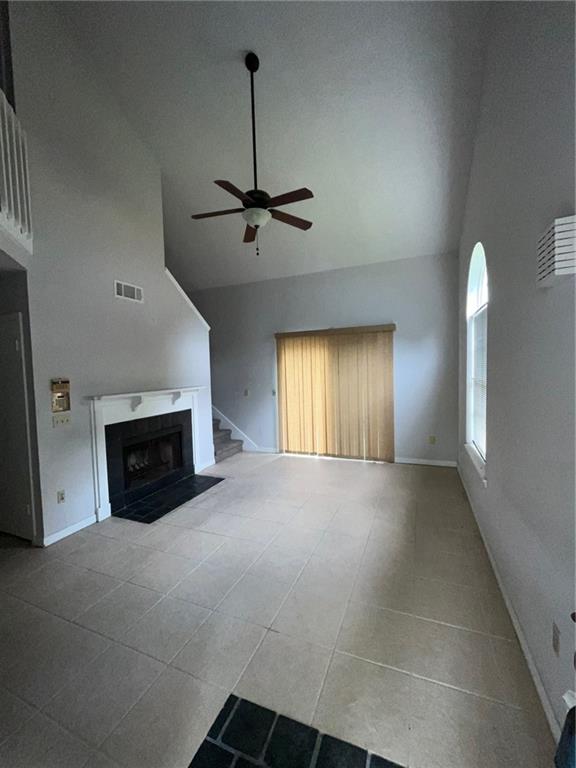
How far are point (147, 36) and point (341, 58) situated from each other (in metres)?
1.81

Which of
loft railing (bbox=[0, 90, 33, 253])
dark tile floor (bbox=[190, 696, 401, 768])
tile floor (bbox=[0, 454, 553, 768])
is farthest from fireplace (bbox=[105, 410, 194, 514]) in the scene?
dark tile floor (bbox=[190, 696, 401, 768])

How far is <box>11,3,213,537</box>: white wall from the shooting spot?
2562 mm

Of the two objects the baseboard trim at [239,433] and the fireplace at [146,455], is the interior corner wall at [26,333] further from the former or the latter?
the baseboard trim at [239,433]

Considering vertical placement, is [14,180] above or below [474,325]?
above

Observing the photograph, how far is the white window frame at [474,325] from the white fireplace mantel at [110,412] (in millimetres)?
3604

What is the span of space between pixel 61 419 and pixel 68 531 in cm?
104

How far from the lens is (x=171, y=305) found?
409 cm

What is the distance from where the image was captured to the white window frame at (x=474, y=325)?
2.83 meters

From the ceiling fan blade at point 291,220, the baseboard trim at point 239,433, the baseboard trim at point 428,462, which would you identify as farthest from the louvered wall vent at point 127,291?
the baseboard trim at point 428,462

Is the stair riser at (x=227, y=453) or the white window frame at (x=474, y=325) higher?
the white window frame at (x=474, y=325)

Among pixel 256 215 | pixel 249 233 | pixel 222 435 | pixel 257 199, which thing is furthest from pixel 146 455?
pixel 257 199

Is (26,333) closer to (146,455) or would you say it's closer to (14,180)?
(14,180)

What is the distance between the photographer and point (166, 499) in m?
3.49

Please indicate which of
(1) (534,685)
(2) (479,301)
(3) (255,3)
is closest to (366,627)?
(1) (534,685)
